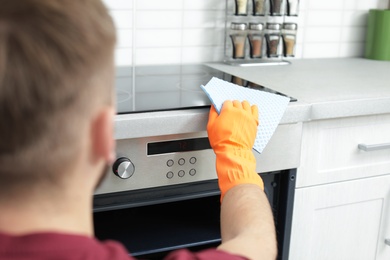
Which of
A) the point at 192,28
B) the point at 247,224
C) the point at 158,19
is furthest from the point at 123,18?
the point at 247,224

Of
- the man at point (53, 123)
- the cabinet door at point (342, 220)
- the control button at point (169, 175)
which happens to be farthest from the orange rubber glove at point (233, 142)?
the man at point (53, 123)

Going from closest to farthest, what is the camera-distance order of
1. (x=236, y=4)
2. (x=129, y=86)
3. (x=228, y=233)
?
(x=228, y=233) → (x=129, y=86) → (x=236, y=4)

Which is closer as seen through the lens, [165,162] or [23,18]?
[23,18]

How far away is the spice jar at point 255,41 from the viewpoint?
165 centimetres

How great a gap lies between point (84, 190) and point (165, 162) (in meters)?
0.53

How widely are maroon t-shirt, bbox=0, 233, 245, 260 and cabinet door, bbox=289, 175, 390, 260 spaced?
792 millimetres

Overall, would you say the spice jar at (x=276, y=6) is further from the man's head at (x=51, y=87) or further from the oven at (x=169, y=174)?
the man's head at (x=51, y=87)

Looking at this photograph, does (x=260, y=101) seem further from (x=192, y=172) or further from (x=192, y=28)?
(x=192, y=28)

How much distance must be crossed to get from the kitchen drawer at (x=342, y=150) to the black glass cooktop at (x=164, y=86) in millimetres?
123

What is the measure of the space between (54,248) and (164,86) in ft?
2.89

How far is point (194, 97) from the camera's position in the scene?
1.25 meters

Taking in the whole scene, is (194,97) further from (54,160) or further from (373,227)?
(54,160)

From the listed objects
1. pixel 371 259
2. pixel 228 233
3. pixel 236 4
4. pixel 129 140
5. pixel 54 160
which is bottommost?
pixel 371 259

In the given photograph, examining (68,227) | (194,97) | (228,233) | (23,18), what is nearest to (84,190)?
(68,227)
